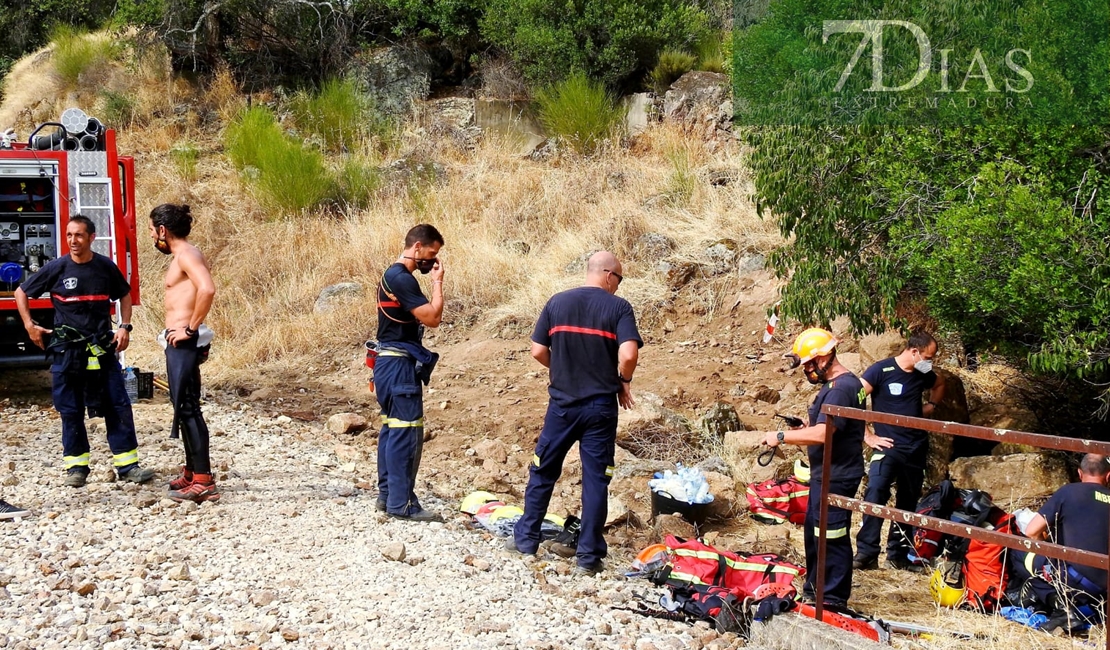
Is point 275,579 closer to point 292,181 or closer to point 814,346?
point 814,346

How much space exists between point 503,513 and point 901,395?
2847mm

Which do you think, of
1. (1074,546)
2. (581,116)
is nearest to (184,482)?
(1074,546)

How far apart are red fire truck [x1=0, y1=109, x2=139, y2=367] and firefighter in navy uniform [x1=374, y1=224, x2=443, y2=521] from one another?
4345mm

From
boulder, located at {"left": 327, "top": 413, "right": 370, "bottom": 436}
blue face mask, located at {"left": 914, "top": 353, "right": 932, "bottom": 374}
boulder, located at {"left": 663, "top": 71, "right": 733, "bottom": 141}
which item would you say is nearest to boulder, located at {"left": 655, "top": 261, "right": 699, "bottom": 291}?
boulder, located at {"left": 327, "top": 413, "right": 370, "bottom": 436}

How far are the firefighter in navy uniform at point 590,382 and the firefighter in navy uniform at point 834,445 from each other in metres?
0.85

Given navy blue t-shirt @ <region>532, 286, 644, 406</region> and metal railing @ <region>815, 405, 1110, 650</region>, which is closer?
metal railing @ <region>815, 405, 1110, 650</region>

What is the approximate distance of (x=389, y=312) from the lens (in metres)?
5.82

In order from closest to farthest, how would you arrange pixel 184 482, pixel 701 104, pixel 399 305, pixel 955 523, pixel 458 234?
pixel 955 523 < pixel 399 305 < pixel 184 482 < pixel 458 234 < pixel 701 104

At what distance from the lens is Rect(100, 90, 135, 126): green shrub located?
64.9 ft

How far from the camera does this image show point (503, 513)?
633 centimetres

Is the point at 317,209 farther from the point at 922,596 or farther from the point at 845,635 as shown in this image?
the point at 845,635

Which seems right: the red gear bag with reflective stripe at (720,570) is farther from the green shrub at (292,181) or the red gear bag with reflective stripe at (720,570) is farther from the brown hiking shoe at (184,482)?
the green shrub at (292,181)

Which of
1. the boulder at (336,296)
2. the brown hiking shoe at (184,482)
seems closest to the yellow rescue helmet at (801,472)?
the brown hiking shoe at (184,482)

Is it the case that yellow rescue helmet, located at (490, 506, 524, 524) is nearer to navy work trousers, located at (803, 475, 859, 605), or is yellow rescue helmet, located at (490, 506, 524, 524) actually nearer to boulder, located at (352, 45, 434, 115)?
navy work trousers, located at (803, 475, 859, 605)
